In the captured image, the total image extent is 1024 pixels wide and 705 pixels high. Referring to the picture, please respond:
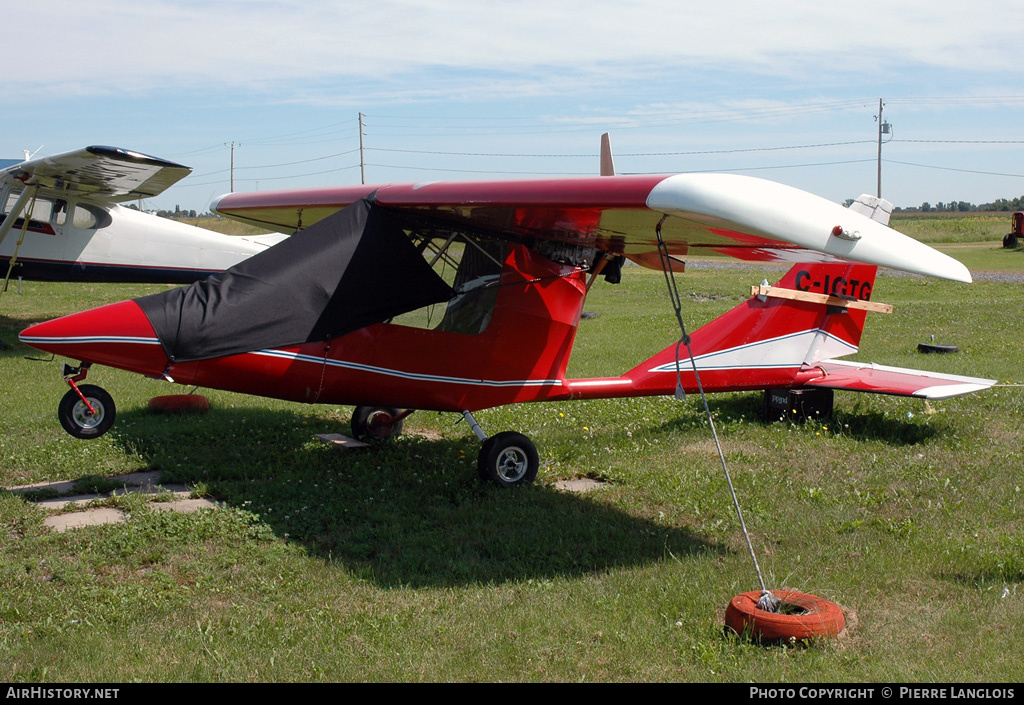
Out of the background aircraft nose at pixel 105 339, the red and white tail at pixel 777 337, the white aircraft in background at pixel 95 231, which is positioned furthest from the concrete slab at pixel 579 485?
the white aircraft in background at pixel 95 231

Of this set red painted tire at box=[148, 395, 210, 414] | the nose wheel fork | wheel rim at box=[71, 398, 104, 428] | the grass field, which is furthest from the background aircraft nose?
red painted tire at box=[148, 395, 210, 414]

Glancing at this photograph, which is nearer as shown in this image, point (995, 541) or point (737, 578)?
point (737, 578)

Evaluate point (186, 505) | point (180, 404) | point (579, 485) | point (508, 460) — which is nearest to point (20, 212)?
point (180, 404)

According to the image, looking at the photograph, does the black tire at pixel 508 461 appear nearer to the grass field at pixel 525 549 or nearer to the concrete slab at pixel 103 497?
the grass field at pixel 525 549

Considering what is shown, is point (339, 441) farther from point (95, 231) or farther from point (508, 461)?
point (95, 231)

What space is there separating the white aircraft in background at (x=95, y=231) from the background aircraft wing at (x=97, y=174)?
0.6 inches

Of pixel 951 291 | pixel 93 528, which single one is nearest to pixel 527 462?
pixel 93 528

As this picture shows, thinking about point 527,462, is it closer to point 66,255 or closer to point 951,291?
point 66,255

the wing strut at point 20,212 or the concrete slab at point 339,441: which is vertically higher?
the wing strut at point 20,212

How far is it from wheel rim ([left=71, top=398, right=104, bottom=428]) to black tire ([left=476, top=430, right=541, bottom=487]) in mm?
2994

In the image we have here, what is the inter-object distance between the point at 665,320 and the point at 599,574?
551 inches

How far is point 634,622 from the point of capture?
476 cm

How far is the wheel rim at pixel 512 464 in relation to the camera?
7.48 metres

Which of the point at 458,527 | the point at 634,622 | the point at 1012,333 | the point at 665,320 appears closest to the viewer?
the point at 634,622
